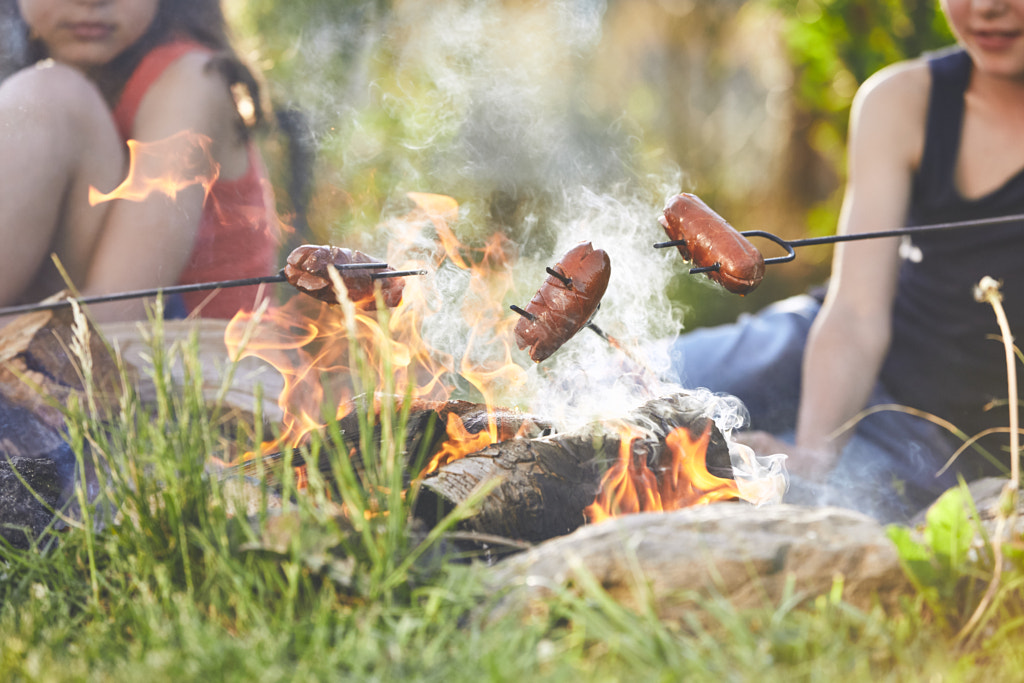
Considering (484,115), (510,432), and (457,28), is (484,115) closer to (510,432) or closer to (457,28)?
(457,28)

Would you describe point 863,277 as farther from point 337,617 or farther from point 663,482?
point 337,617

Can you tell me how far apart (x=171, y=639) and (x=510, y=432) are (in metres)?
1.13

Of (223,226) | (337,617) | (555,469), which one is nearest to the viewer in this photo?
Answer: (337,617)

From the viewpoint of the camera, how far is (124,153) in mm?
3248

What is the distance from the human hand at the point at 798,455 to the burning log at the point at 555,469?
101 cm

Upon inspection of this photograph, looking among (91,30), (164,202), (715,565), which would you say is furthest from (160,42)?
(715,565)

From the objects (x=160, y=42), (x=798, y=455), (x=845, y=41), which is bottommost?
(x=798, y=455)

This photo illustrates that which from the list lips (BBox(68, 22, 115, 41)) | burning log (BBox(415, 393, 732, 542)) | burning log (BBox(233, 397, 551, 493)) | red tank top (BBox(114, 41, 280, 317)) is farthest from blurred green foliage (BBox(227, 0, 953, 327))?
burning log (BBox(415, 393, 732, 542))

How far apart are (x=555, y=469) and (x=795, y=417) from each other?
2.30 m

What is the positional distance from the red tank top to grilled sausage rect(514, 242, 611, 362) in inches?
67.7

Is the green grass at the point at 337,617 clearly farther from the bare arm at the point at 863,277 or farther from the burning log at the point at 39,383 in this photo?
the bare arm at the point at 863,277

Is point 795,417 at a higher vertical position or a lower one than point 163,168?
lower

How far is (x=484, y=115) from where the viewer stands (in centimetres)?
1223

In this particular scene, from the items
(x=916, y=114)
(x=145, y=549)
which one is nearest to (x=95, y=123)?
(x=145, y=549)
